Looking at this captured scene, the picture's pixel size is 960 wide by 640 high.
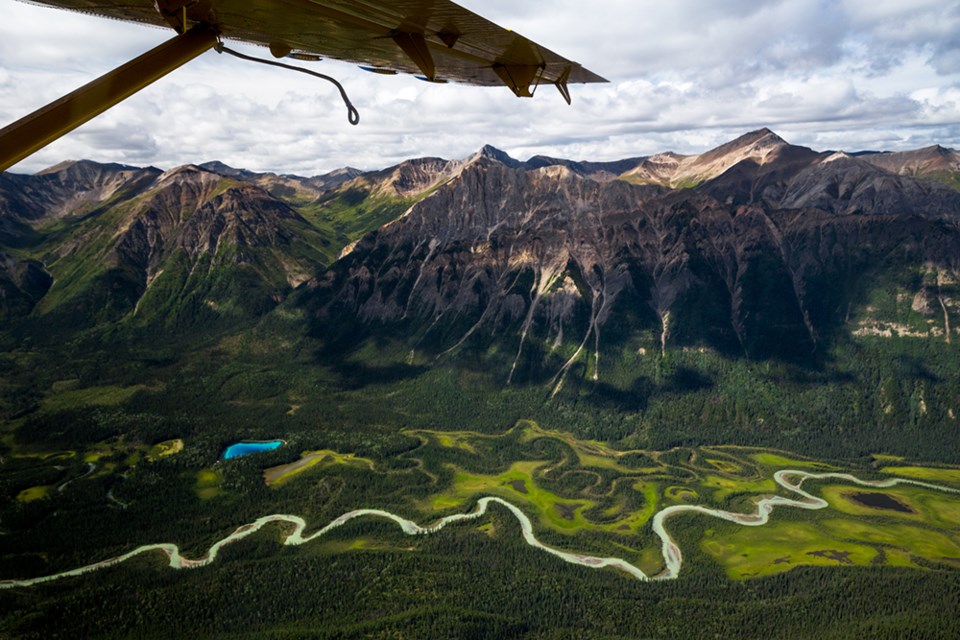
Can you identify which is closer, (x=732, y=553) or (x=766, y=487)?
(x=732, y=553)

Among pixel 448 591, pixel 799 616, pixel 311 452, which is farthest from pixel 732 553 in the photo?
pixel 311 452

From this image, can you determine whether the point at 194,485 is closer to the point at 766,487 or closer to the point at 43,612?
the point at 43,612

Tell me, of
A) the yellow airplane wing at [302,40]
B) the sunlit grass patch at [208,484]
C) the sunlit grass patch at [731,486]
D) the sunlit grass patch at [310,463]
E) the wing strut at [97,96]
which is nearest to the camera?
the wing strut at [97,96]

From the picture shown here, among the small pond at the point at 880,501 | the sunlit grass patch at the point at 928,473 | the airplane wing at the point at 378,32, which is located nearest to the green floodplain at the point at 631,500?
the sunlit grass patch at the point at 928,473

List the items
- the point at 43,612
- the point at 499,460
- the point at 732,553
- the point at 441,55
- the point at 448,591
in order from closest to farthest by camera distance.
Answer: the point at 441,55, the point at 43,612, the point at 448,591, the point at 732,553, the point at 499,460

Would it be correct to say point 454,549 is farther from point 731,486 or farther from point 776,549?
point 731,486

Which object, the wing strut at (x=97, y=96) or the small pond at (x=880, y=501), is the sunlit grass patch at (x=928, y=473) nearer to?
the small pond at (x=880, y=501)

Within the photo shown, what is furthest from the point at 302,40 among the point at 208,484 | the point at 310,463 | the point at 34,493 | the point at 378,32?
the point at 34,493
